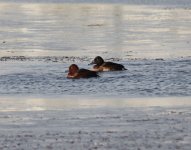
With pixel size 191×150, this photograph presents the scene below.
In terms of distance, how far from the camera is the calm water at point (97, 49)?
20.1m

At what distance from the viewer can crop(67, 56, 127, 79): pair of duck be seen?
2166cm

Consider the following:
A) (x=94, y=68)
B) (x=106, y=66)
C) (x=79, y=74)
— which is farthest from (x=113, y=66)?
(x=79, y=74)

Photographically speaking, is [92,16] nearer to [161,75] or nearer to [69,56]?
[69,56]

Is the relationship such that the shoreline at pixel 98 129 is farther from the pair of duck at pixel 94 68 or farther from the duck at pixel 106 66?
the duck at pixel 106 66

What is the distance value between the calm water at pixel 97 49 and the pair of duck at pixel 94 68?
21 centimetres

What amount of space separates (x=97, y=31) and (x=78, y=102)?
2135 cm

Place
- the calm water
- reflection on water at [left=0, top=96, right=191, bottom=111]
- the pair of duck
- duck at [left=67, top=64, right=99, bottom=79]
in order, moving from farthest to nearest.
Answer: the pair of duck → duck at [left=67, top=64, right=99, bottom=79] → the calm water → reflection on water at [left=0, top=96, right=191, bottom=111]

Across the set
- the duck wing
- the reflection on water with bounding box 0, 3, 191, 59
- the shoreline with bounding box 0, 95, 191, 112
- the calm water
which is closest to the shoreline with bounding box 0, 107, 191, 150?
the shoreline with bounding box 0, 95, 191, 112

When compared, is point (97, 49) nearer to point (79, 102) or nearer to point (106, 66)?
point (106, 66)

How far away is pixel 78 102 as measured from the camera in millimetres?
17625

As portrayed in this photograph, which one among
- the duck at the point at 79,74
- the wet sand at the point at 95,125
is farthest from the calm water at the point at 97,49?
the wet sand at the point at 95,125


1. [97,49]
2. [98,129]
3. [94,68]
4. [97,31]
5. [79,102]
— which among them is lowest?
[98,129]

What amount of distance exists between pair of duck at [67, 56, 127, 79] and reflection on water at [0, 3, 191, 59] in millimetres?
3350

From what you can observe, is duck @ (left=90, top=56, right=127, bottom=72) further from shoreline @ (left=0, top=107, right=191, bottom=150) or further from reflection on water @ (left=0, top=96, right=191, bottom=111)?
shoreline @ (left=0, top=107, right=191, bottom=150)
